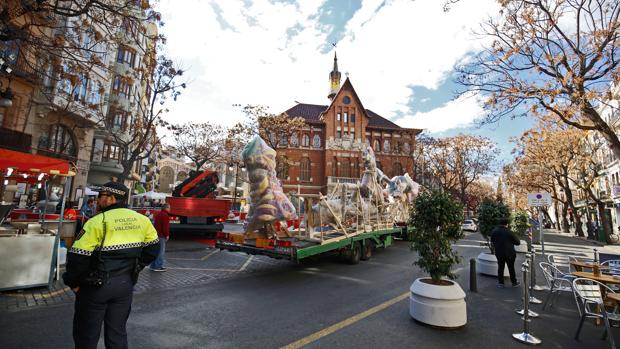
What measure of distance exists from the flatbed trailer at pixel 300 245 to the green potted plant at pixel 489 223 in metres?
3.46

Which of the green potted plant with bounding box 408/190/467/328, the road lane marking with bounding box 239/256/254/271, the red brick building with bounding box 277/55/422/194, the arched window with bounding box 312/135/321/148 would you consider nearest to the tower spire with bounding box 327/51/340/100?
the red brick building with bounding box 277/55/422/194

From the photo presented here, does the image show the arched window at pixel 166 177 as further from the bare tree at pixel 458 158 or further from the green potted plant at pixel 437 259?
the green potted plant at pixel 437 259

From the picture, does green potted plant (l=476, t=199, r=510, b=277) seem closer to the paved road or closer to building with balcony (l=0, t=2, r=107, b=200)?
the paved road

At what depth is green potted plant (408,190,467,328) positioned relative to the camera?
16.3ft

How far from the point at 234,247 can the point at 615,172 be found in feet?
141

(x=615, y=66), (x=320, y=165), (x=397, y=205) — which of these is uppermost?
(x=320, y=165)

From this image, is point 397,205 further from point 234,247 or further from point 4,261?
point 4,261

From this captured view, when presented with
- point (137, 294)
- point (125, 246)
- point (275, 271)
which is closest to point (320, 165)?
point (275, 271)

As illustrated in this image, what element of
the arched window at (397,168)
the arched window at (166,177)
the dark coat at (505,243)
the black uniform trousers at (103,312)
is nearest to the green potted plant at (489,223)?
the dark coat at (505,243)

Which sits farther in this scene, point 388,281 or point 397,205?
point 397,205

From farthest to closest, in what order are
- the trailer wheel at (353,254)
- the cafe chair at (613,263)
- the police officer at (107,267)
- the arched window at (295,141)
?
the arched window at (295,141), the trailer wheel at (353,254), the cafe chair at (613,263), the police officer at (107,267)

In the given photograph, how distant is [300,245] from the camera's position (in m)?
8.38

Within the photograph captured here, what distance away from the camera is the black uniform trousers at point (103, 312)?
2861 millimetres

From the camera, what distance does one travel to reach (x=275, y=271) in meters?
9.09
